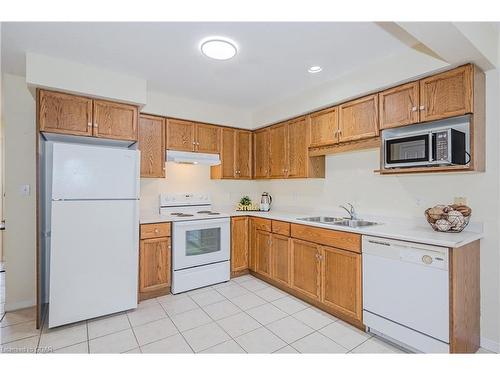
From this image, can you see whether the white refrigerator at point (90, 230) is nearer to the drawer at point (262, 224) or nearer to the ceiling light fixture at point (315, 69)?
the drawer at point (262, 224)

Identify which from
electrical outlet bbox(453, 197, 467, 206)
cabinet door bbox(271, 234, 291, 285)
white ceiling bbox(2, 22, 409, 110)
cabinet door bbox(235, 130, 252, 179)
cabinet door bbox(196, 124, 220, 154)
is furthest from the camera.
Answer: cabinet door bbox(235, 130, 252, 179)

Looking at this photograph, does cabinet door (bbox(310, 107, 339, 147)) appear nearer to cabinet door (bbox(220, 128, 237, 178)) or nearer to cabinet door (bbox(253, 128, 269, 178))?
cabinet door (bbox(253, 128, 269, 178))

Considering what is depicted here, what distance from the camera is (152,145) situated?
3.38m

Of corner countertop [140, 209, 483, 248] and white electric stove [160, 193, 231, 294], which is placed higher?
corner countertop [140, 209, 483, 248]

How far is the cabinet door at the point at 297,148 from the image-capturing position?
3381 millimetres

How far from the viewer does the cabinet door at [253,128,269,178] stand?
4004mm

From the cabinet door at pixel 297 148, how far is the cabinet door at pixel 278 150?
0.25 feet

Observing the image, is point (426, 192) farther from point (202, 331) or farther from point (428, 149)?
point (202, 331)

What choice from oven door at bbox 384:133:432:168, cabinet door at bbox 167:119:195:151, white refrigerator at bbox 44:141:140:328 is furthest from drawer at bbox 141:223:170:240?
oven door at bbox 384:133:432:168

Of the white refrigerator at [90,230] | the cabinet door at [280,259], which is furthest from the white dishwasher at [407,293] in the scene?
the white refrigerator at [90,230]

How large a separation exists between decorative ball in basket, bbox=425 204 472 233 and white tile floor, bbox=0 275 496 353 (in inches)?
40.8

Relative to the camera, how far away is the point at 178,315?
8.65ft

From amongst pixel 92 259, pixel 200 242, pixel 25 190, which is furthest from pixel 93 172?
pixel 200 242

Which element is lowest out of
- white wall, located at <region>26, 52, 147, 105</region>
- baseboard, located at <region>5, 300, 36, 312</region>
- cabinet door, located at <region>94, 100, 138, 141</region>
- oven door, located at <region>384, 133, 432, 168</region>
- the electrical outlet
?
baseboard, located at <region>5, 300, 36, 312</region>
